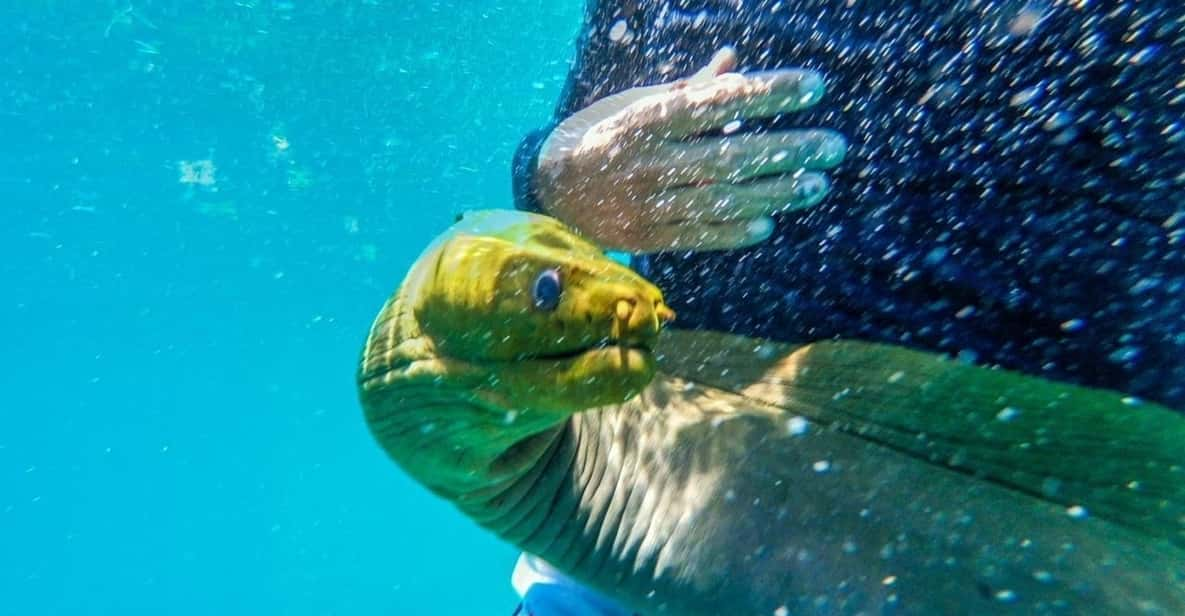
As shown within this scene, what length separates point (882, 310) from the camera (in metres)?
1.92

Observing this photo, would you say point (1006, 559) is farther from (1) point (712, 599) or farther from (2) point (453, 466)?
(2) point (453, 466)

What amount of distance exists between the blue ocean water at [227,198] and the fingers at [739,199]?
5918mm

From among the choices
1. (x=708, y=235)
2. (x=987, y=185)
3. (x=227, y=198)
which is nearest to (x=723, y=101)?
(x=708, y=235)

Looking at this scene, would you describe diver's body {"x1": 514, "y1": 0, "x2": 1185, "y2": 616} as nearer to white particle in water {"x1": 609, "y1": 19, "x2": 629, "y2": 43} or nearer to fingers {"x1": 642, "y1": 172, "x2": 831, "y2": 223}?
fingers {"x1": 642, "y1": 172, "x2": 831, "y2": 223}

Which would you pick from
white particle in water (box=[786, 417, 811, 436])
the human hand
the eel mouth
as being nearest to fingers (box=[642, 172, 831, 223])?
the human hand

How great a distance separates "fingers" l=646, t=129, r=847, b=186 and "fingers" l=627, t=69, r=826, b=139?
43mm

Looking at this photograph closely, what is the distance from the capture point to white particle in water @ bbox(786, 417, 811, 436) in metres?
2.11

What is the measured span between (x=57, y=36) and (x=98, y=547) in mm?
49032

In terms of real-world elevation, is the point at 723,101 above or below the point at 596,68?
below

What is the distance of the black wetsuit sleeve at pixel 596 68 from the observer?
7.18 feet

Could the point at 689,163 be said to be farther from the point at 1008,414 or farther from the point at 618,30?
the point at 1008,414

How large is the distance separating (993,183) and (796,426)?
0.78 meters

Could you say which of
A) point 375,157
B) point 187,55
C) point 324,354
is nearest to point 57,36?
point 187,55

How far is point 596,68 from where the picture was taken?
7.86 feet
